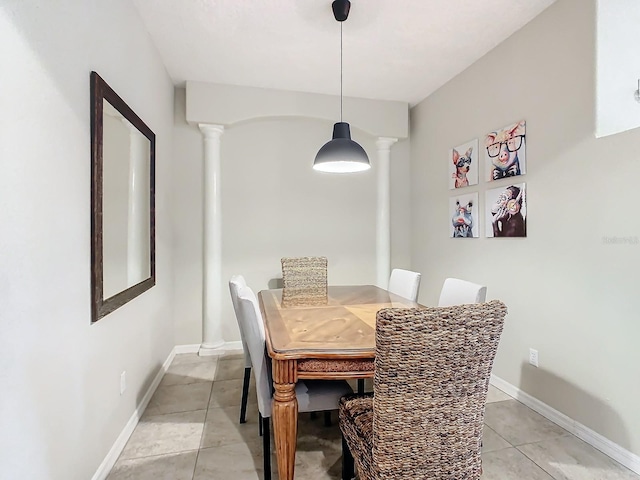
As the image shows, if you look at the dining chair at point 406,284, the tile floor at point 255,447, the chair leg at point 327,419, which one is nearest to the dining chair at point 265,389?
the tile floor at point 255,447

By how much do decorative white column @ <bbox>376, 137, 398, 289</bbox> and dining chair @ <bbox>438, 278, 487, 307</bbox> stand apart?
1744mm

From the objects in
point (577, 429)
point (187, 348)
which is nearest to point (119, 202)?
point (187, 348)

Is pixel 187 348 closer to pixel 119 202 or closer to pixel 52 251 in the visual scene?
pixel 119 202

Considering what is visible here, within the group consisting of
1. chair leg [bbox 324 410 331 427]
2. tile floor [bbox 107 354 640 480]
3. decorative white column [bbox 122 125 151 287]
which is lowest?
tile floor [bbox 107 354 640 480]

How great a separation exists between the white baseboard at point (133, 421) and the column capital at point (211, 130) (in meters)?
2.16

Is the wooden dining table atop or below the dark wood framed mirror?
below

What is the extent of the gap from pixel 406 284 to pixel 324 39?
195cm

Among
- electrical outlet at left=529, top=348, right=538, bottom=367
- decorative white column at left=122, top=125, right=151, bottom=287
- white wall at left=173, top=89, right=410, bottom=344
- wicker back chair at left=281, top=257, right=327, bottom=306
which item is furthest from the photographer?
white wall at left=173, top=89, right=410, bottom=344

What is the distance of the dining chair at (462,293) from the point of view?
1825 mm

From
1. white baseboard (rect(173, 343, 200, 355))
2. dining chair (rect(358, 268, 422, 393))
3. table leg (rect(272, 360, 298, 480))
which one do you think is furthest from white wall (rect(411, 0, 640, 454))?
white baseboard (rect(173, 343, 200, 355))

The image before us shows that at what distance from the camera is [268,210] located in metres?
3.68

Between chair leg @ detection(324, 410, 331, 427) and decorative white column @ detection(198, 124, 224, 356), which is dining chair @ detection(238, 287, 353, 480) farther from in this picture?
decorative white column @ detection(198, 124, 224, 356)

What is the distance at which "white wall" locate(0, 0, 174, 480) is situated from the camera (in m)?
1.03

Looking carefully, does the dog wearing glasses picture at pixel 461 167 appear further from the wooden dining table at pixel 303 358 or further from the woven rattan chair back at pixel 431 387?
the woven rattan chair back at pixel 431 387
